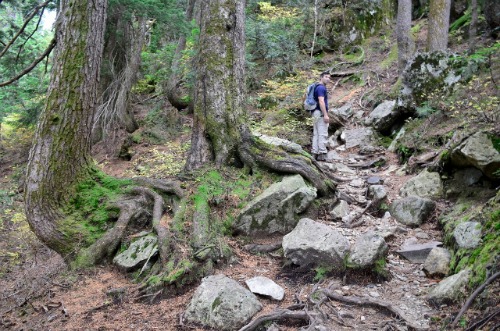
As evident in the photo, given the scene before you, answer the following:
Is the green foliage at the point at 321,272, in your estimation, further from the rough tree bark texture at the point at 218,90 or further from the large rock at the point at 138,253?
the rough tree bark texture at the point at 218,90

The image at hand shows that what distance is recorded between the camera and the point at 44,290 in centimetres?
507

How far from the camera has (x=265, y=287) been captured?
4.48 meters

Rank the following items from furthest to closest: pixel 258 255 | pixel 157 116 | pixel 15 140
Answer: pixel 15 140, pixel 157 116, pixel 258 255

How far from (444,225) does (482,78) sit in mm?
4784

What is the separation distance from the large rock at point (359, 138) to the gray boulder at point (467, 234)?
224 inches

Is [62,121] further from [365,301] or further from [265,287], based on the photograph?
[365,301]

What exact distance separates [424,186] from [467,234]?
2342mm

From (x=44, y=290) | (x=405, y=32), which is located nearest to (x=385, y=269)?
(x=44, y=290)

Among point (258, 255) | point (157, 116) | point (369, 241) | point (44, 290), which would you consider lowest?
point (44, 290)

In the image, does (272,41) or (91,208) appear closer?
(91,208)

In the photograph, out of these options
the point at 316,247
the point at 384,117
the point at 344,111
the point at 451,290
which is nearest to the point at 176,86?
the point at 344,111

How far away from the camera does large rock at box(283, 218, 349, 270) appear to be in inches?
187

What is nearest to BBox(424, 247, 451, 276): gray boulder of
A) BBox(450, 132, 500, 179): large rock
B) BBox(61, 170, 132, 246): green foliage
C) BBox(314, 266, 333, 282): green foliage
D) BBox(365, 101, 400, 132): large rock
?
BBox(314, 266, 333, 282): green foliage

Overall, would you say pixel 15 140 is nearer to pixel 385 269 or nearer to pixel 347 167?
pixel 347 167
